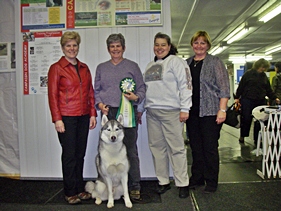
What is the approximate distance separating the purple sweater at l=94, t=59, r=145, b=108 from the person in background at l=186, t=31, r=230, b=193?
0.54 metres

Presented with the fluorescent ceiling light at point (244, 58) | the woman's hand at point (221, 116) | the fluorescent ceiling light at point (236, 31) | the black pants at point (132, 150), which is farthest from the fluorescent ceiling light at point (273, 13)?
the fluorescent ceiling light at point (244, 58)

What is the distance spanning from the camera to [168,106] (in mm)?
2436

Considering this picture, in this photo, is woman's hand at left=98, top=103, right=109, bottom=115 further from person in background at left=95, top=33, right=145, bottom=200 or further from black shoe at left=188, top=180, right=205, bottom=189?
black shoe at left=188, top=180, right=205, bottom=189

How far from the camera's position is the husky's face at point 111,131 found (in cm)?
229

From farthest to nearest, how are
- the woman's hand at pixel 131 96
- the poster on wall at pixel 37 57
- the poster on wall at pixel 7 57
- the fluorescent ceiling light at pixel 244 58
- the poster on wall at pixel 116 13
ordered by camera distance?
the fluorescent ceiling light at pixel 244 58 → the poster on wall at pixel 7 57 → the poster on wall at pixel 37 57 → the poster on wall at pixel 116 13 → the woman's hand at pixel 131 96

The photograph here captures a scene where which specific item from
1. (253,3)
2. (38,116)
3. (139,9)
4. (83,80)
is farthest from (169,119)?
(253,3)

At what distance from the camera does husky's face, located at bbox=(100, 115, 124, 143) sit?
7.50ft

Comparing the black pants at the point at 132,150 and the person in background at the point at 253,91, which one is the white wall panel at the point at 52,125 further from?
the person in background at the point at 253,91

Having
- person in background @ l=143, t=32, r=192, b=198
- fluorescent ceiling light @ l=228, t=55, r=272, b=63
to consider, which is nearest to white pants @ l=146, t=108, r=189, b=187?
person in background @ l=143, t=32, r=192, b=198

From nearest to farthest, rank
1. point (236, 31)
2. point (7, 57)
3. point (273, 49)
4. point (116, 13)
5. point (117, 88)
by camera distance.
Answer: point (117, 88) < point (116, 13) < point (7, 57) < point (236, 31) < point (273, 49)

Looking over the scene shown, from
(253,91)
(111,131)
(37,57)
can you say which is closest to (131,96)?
(111,131)

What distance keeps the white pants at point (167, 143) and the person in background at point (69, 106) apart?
665mm

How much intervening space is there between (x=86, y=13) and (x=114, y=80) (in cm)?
108

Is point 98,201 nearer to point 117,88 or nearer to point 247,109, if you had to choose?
point 117,88
